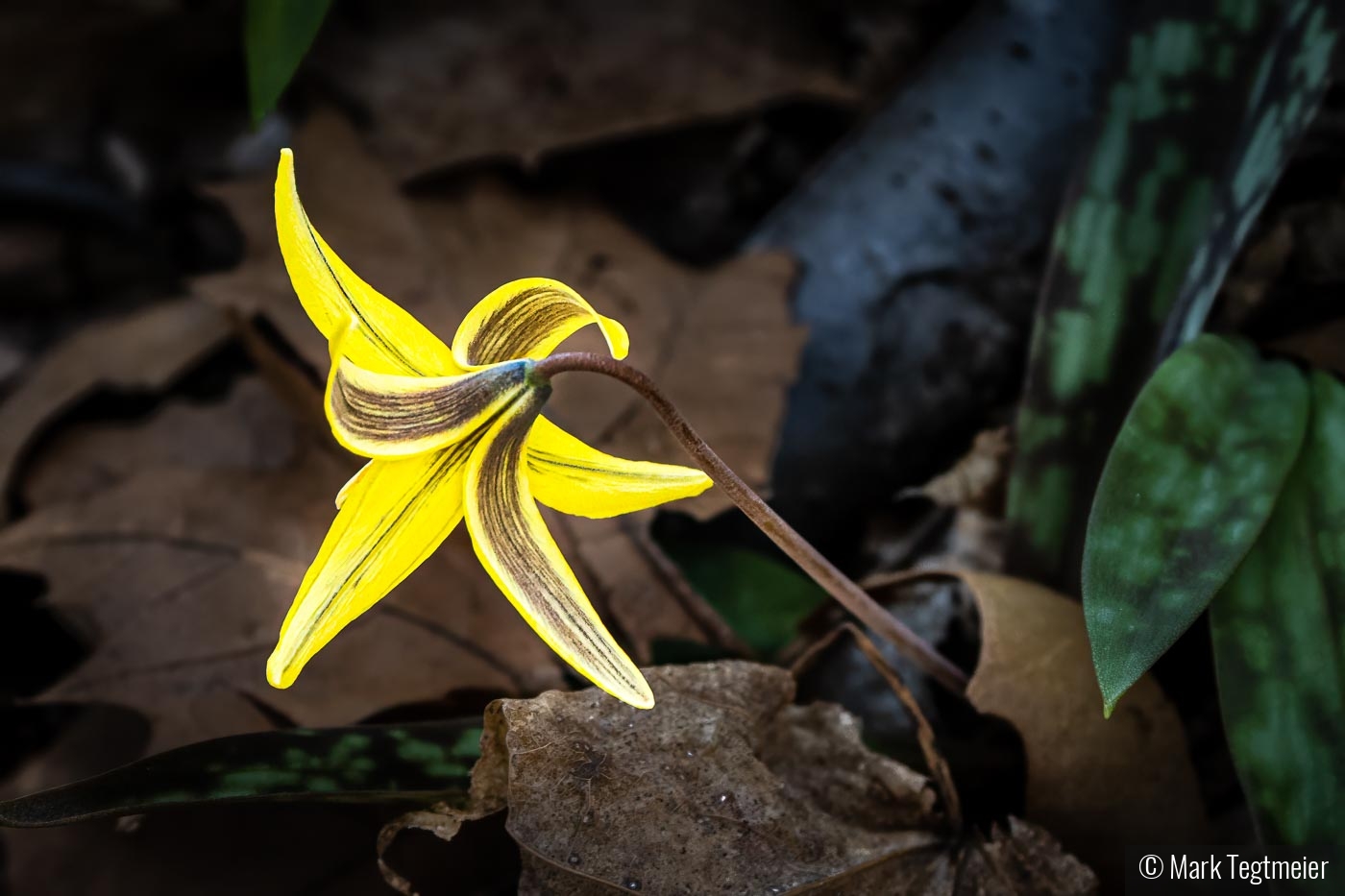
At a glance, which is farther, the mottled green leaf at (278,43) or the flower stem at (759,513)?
the mottled green leaf at (278,43)

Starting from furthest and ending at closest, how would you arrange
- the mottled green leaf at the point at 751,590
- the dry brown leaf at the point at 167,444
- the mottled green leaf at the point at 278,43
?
the dry brown leaf at the point at 167,444 → the mottled green leaf at the point at 751,590 → the mottled green leaf at the point at 278,43

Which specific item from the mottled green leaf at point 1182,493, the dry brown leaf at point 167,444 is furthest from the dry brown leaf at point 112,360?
the mottled green leaf at point 1182,493

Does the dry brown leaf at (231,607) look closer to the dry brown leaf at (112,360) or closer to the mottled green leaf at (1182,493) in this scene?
the dry brown leaf at (112,360)

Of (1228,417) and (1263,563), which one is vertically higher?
(1228,417)

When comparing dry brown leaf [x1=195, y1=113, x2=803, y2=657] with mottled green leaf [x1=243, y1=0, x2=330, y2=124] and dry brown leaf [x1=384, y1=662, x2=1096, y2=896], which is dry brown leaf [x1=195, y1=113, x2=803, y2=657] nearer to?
dry brown leaf [x1=384, y1=662, x2=1096, y2=896]

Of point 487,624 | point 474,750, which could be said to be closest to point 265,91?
point 487,624

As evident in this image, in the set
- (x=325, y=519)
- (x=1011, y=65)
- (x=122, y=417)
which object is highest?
(x=1011, y=65)

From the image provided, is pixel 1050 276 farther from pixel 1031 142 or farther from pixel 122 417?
pixel 122 417
